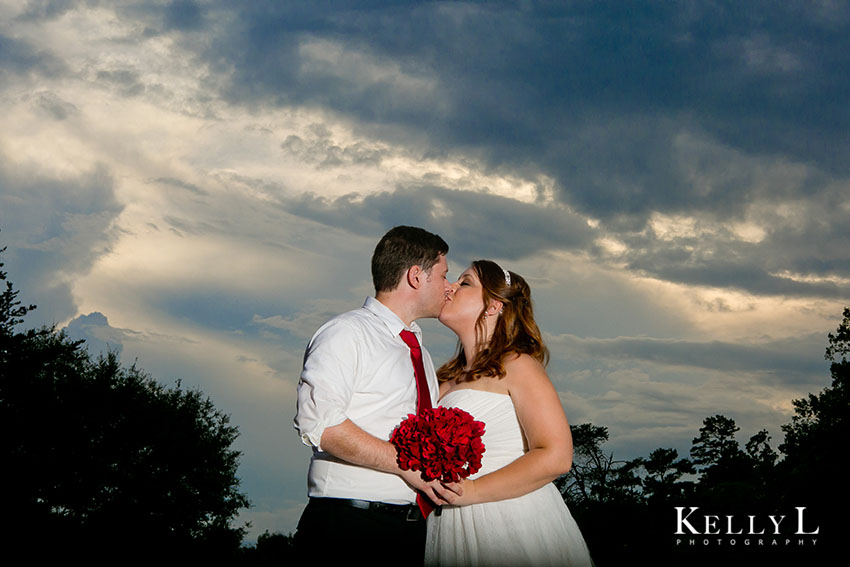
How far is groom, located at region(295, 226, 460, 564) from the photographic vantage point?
5.27m

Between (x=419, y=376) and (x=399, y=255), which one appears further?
(x=399, y=255)

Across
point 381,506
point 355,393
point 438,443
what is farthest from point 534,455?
point 355,393

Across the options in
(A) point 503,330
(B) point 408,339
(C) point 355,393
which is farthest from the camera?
(A) point 503,330

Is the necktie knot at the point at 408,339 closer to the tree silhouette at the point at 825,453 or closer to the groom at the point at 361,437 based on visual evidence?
the groom at the point at 361,437

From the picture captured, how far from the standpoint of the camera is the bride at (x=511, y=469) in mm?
6062

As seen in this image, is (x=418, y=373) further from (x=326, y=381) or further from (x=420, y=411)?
(x=326, y=381)

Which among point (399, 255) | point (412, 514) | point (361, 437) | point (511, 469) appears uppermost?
point (399, 255)

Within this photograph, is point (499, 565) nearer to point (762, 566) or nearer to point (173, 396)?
point (762, 566)

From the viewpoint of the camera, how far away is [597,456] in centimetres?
5009

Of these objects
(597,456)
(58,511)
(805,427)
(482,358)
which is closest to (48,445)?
(58,511)

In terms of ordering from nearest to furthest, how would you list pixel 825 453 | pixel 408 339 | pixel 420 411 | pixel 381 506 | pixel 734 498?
pixel 381 506, pixel 420 411, pixel 408 339, pixel 825 453, pixel 734 498

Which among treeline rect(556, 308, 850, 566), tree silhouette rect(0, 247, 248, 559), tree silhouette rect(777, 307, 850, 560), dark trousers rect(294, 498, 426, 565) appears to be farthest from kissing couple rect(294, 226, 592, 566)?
tree silhouette rect(0, 247, 248, 559)

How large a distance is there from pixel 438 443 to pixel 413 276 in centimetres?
141

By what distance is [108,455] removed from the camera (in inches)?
1957
